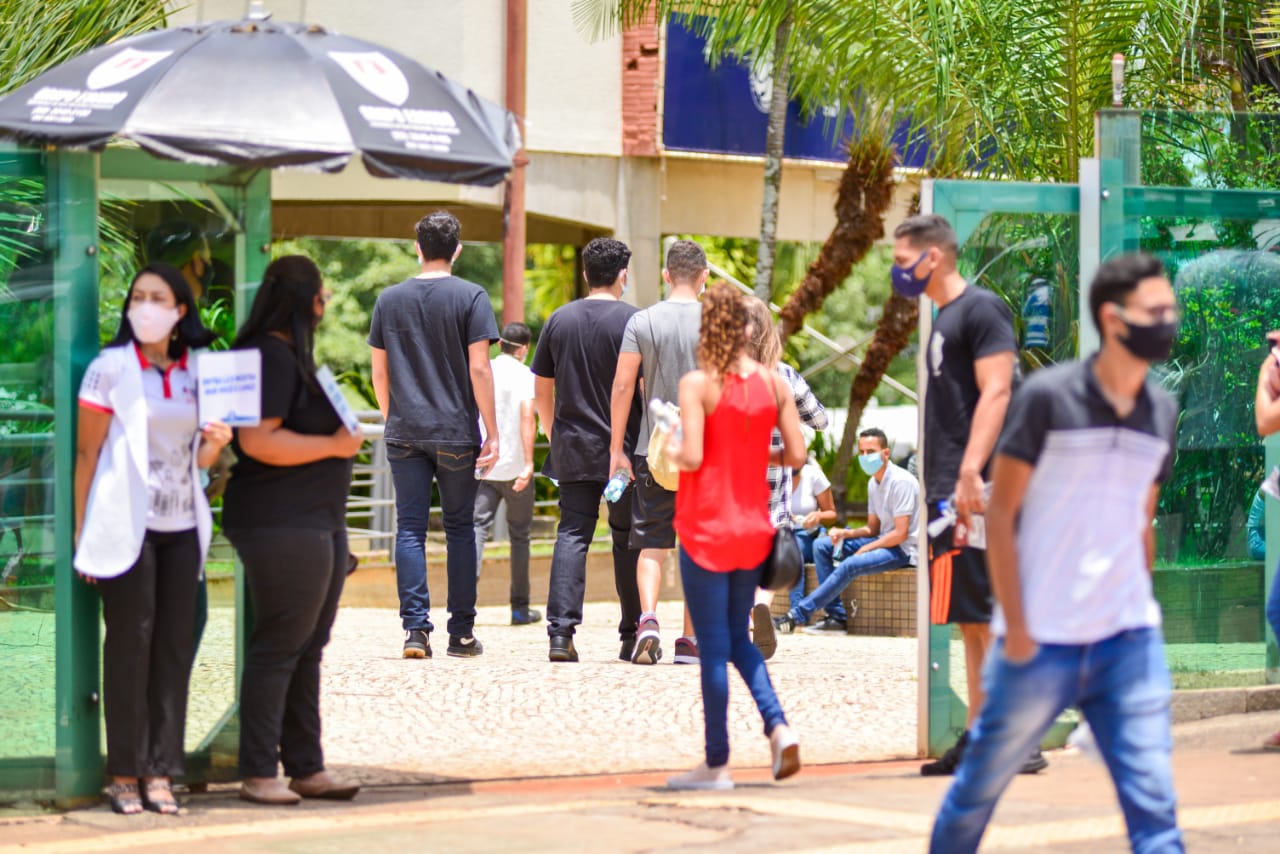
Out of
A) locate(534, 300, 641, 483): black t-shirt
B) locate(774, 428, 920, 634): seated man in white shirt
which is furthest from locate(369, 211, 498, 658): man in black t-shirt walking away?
locate(774, 428, 920, 634): seated man in white shirt

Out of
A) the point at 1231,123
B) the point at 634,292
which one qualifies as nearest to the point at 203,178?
the point at 1231,123

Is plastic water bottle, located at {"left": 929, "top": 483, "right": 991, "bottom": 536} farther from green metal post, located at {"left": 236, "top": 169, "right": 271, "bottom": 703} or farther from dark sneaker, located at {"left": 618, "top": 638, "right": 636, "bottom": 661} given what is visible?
dark sneaker, located at {"left": 618, "top": 638, "right": 636, "bottom": 661}

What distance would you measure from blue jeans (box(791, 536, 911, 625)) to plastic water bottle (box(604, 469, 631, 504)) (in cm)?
480

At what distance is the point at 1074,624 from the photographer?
4547 millimetres

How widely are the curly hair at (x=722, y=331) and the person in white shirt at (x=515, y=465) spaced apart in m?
5.48

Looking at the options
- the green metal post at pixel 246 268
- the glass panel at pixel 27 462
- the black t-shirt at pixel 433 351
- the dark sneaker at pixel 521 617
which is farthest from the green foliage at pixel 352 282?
the glass panel at pixel 27 462

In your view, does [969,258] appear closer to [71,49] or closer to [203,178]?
[203,178]

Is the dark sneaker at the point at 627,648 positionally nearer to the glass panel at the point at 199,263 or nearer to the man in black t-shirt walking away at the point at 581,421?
the man in black t-shirt walking away at the point at 581,421

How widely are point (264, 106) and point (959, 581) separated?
9.52 ft

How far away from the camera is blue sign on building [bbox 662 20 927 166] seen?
21047mm

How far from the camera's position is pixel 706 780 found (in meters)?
6.69

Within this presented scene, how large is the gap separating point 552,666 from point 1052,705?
4.97 m

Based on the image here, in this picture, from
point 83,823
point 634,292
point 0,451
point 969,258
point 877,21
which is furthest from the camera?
point 634,292

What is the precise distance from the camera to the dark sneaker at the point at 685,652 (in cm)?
959
